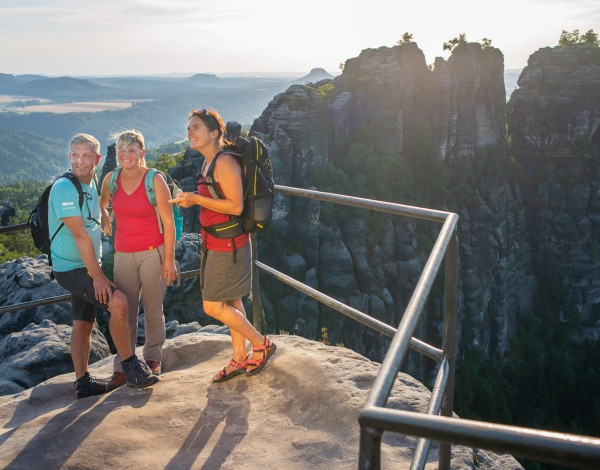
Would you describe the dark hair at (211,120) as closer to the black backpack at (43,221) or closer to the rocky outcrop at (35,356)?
the black backpack at (43,221)

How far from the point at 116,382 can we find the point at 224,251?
1413mm

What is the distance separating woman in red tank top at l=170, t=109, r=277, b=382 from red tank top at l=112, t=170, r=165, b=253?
0.28 m

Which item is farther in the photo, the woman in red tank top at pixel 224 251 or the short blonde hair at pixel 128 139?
the short blonde hair at pixel 128 139

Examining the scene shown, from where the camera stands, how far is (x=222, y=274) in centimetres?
441

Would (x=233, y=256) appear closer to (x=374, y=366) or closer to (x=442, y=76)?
(x=374, y=366)

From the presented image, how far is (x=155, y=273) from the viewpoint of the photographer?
461 cm

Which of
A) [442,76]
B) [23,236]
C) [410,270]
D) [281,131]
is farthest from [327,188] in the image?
[23,236]

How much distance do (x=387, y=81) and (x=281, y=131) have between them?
→ 1467 cm

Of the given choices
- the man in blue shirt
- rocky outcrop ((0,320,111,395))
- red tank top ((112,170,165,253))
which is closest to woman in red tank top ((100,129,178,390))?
red tank top ((112,170,165,253))

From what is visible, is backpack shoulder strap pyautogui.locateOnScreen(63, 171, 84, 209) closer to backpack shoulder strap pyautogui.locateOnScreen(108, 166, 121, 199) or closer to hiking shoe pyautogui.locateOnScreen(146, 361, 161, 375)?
backpack shoulder strap pyautogui.locateOnScreen(108, 166, 121, 199)

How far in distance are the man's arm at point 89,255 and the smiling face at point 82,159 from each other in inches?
13.4

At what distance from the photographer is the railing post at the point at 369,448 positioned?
1.35 m

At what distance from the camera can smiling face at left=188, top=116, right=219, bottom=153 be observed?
420 cm

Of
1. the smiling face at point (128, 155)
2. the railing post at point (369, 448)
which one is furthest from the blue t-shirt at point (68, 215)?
the railing post at point (369, 448)
